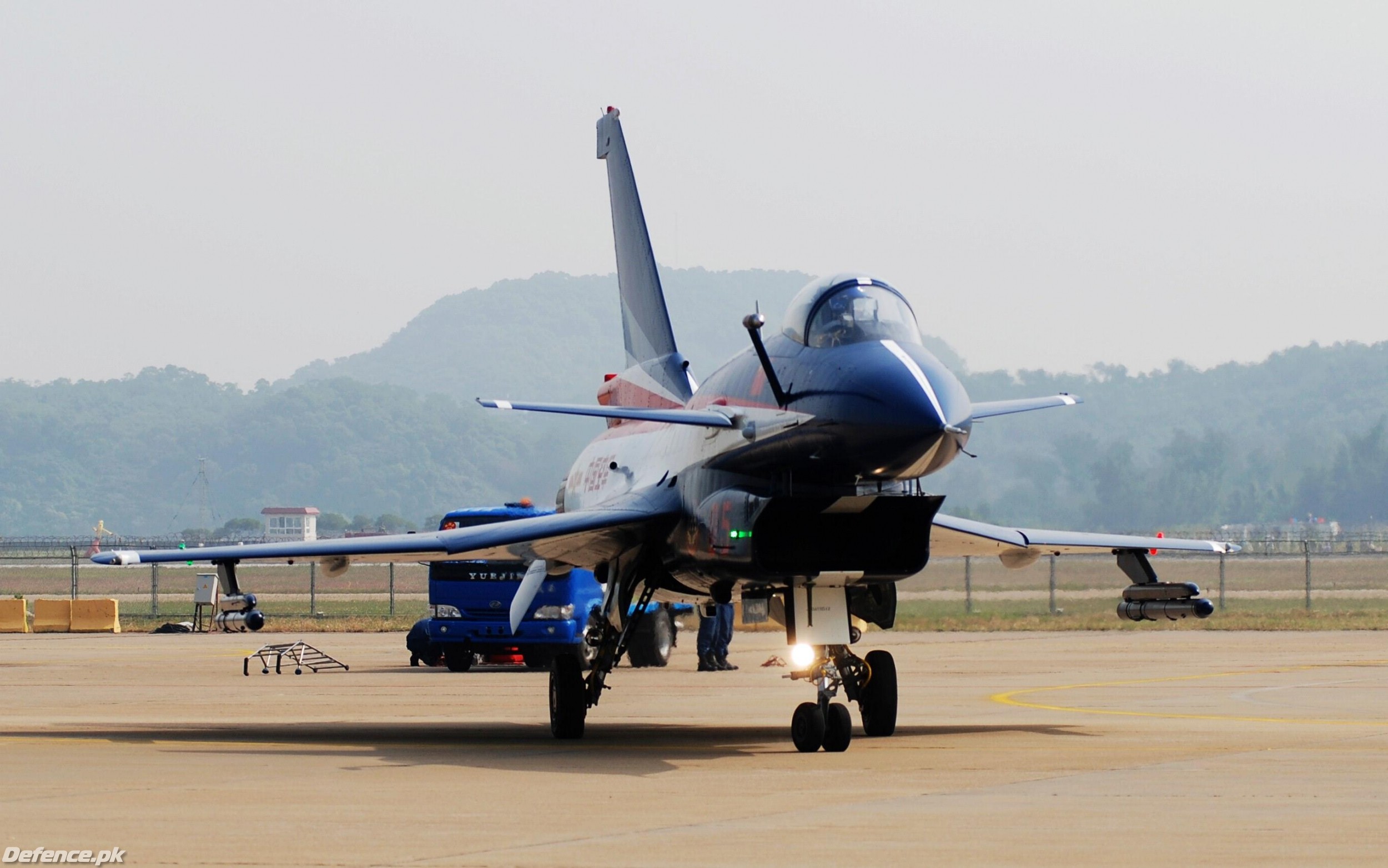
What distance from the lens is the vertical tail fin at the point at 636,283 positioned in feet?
74.4

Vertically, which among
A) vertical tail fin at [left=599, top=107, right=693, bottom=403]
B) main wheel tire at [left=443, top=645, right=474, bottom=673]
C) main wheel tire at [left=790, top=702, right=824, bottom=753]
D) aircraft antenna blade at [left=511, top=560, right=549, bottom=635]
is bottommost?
main wheel tire at [left=443, top=645, right=474, bottom=673]

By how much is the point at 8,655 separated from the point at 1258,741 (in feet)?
94.6

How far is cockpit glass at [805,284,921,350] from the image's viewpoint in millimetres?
15938

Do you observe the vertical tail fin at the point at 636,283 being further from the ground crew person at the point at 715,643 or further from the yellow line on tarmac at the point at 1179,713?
the ground crew person at the point at 715,643

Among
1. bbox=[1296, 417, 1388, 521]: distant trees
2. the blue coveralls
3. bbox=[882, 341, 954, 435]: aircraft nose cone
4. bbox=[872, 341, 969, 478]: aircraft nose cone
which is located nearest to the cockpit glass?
bbox=[872, 341, 969, 478]: aircraft nose cone

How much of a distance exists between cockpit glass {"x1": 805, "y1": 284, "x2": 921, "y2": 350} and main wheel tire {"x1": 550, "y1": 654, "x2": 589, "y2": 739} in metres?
5.13

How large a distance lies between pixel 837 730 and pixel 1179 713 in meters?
6.65

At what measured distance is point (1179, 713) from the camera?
21.1m

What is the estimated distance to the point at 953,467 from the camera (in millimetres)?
99500

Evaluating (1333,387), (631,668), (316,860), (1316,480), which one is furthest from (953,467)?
(316,860)

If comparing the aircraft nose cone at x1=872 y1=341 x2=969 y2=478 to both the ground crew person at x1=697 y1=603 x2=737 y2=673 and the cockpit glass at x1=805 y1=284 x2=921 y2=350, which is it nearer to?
the cockpit glass at x1=805 y1=284 x2=921 y2=350

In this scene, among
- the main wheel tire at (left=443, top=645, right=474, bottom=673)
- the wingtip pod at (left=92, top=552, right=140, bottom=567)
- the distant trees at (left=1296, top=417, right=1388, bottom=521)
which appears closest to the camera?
the wingtip pod at (left=92, top=552, right=140, bottom=567)

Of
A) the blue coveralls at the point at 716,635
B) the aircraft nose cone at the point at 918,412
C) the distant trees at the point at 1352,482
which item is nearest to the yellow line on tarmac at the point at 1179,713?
the aircraft nose cone at the point at 918,412

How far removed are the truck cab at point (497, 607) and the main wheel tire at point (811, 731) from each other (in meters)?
14.4
